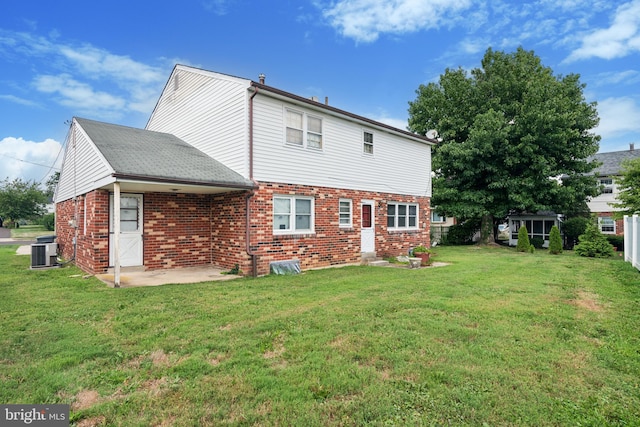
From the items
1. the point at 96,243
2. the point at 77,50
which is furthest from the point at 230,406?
the point at 77,50

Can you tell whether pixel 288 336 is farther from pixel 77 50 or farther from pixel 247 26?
pixel 77 50

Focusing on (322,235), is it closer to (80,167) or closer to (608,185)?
(80,167)

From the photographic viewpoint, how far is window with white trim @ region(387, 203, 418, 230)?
14.6 metres

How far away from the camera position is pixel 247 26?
16000 millimetres

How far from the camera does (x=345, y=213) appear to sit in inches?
496

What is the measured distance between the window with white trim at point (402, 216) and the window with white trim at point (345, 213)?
8.19 ft

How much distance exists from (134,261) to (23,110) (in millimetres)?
18619

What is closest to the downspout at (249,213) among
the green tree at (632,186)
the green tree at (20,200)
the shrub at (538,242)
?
the green tree at (632,186)

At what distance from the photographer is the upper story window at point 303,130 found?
1079 cm

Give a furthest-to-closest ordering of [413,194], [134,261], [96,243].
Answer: [413,194], [134,261], [96,243]

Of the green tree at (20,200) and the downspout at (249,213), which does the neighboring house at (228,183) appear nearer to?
the downspout at (249,213)


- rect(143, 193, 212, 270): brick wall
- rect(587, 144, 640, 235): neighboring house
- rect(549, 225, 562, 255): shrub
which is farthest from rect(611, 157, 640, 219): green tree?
rect(143, 193, 212, 270): brick wall

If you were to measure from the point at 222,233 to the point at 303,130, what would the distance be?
420cm

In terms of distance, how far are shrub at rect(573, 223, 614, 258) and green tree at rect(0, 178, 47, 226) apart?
58431mm
